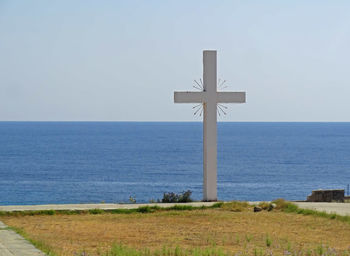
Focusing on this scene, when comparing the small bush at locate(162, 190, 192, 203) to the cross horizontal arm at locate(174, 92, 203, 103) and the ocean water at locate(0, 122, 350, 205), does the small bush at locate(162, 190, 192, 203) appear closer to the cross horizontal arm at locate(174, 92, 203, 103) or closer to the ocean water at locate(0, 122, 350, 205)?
the cross horizontal arm at locate(174, 92, 203, 103)

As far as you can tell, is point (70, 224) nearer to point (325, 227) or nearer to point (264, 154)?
point (325, 227)

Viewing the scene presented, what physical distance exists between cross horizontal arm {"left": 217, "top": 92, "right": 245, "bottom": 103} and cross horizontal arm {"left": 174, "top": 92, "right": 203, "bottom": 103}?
0.49 metres

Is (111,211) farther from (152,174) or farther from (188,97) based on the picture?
(152,174)

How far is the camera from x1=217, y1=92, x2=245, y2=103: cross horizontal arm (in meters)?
18.0

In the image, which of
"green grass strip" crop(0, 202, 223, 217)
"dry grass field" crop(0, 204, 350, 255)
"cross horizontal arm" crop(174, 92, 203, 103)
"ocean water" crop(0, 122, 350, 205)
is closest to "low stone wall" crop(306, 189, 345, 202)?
"dry grass field" crop(0, 204, 350, 255)

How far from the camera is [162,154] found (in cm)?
9881

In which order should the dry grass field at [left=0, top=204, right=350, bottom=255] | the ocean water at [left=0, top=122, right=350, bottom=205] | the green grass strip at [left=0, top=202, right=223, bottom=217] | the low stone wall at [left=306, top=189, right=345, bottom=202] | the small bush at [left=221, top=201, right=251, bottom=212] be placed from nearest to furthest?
the dry grass field at [left=0, top=204, right=350, bottom=255] → the green grass strip at [left=0, top=202, right=223, bottom=217] → the small bush at [left=221, top=201, right=251, bottom=212] → the low stone wall at [left=306, top=189, right=345, bottom=202] → the ocean water at [left=0, top=122, right=350, bottom=205]

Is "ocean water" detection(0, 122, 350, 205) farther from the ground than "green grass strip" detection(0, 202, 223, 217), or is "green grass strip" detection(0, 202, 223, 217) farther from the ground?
"green grass strip" detection(0, 202, 223, 217)

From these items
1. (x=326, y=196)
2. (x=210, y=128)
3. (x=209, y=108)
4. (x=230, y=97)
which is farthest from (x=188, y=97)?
(x=326, y=196)

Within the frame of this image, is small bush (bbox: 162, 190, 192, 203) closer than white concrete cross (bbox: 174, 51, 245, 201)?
No

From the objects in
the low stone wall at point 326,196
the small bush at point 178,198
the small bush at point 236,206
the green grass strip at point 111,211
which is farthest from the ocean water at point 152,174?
the green grass strip at point 111,211

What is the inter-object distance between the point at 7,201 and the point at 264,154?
6122cm

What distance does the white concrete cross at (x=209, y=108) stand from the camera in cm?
1766

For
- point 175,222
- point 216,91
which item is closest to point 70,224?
point 175,222
